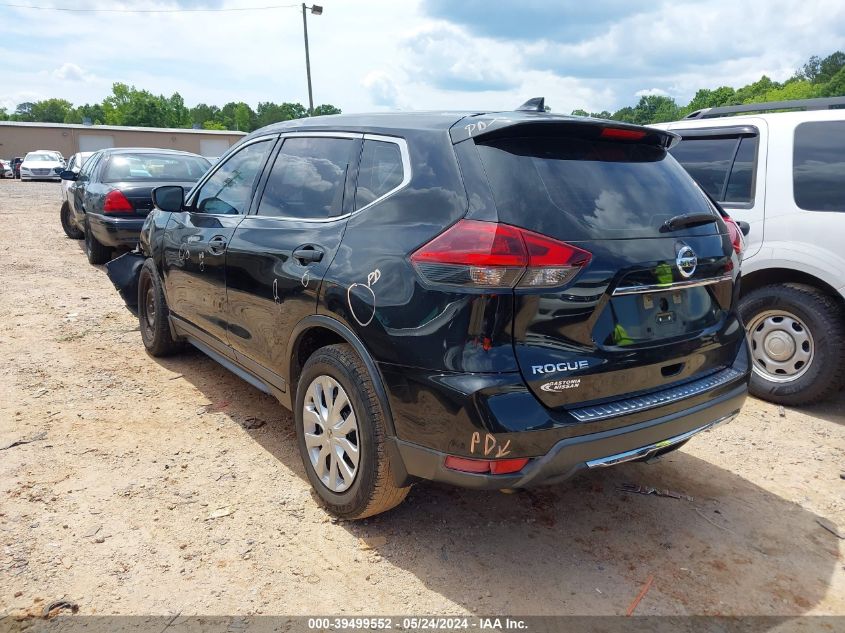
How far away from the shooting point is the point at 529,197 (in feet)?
7.64

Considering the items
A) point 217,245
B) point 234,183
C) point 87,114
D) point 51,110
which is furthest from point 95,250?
point 51,110

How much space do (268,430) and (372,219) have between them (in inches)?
73.9

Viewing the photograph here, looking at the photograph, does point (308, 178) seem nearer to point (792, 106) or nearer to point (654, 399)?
point (654, 399)

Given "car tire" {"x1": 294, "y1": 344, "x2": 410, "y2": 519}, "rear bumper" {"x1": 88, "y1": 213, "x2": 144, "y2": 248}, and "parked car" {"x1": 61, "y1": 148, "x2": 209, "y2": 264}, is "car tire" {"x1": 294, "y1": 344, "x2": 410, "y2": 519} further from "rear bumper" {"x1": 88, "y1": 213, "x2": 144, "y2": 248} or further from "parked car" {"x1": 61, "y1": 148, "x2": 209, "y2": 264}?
"parked car" {"x1": 61, "y1": 148, "x2": 209, "y2": 264}

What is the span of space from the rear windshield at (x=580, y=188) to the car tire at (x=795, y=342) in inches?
80.0

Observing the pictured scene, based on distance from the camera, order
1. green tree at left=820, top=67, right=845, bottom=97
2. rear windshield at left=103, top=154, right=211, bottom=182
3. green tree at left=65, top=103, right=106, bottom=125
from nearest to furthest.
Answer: rear windshield at left=103, top=154, right=211, bottom=182, green tree at left=820, top=67, right=845, bottom=97, green tree at left=65, top=103, right=106, bottom=125

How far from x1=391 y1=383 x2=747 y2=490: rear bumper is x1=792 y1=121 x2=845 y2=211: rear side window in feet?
7.93

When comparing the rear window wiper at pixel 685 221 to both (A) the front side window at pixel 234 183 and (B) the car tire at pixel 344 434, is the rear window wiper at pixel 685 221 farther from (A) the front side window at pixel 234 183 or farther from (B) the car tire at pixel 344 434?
(A) the front side window at pixel 234 183

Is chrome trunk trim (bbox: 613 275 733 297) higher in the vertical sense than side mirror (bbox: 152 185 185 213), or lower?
lower

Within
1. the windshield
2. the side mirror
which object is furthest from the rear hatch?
the windshield

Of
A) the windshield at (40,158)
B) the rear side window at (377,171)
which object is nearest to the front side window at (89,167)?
the rear side window at (377,171)

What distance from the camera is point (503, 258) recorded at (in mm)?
2227

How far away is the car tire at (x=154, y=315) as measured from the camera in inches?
193

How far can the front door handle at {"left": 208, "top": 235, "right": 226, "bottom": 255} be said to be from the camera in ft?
12.2
